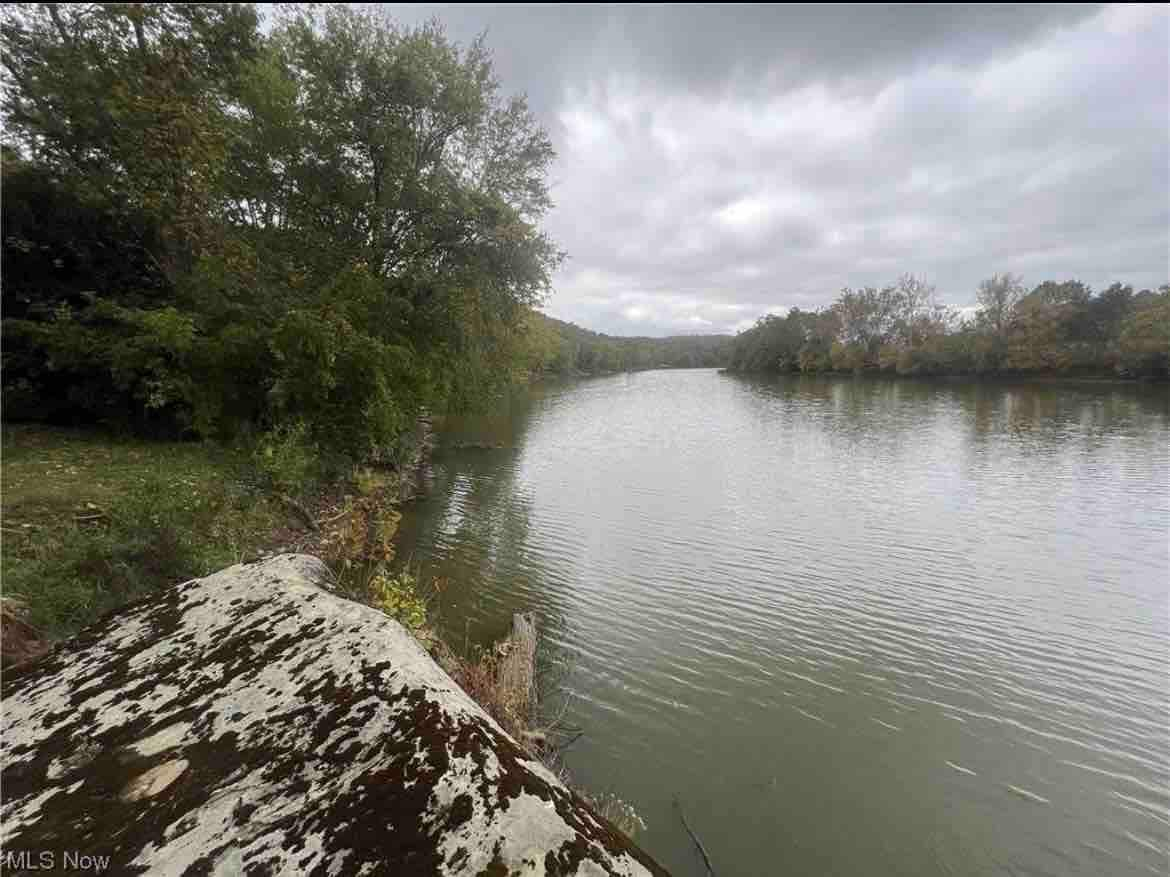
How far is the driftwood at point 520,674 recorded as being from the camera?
5383mm

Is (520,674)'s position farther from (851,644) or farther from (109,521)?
(851,644)

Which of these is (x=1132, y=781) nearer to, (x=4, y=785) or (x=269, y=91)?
(x=4, y=785)

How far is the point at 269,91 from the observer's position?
39.8 feet

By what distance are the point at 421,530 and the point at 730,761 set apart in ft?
28.4

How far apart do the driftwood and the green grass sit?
122 inches

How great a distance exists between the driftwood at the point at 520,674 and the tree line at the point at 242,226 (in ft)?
18.6

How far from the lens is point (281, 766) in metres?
1.64

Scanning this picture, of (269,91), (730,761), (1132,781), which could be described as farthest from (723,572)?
(269,91)

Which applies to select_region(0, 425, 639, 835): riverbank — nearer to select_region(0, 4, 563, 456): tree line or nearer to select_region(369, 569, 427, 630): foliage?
select_region(369, 569, 427, 630): foliage

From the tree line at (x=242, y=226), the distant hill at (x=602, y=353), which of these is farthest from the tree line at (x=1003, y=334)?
the tree line at (x=242, y=226)

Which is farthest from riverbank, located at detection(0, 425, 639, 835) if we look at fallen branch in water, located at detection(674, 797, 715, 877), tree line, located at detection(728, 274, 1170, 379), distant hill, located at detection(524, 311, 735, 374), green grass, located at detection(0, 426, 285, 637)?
tree line, located at detection(728, 274, 1170, 379)

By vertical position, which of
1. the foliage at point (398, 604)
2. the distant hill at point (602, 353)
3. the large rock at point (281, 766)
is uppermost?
the distant hill at point (602, 353)

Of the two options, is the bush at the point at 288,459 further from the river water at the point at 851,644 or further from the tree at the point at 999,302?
the tree at the point at 999,302

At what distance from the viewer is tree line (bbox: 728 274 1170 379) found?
4959 centimetres
